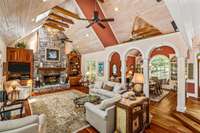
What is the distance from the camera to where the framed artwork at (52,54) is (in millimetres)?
8591

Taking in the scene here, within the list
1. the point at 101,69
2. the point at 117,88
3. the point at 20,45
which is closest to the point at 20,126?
the point at 117,88

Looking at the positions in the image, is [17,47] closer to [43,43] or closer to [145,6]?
[43,43]

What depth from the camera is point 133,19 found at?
225 inches

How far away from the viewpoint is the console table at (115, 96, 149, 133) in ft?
8.30

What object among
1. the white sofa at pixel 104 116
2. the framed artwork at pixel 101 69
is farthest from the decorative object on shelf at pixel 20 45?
the white sofa at pixel 104 116

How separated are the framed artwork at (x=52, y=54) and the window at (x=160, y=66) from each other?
772 cm

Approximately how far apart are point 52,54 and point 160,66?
8.45 meters

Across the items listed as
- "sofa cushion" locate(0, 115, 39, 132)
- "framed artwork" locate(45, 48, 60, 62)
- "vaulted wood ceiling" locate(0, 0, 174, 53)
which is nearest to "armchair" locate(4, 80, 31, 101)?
"vaulted wood ceiling" locate(0, 0, 174, 53)

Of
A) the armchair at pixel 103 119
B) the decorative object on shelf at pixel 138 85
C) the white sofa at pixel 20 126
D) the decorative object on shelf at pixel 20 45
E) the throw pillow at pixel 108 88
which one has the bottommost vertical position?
the armchair at pixel 103 119

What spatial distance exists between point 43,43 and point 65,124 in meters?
6.81

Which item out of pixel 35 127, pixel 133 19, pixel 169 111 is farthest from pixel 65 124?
pixel 133 19

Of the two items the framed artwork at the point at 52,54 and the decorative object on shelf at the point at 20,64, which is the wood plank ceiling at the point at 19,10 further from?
the framed artwork at the point at 52,54

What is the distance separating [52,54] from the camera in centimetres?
886

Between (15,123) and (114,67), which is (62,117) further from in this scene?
(114,67)
